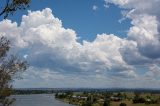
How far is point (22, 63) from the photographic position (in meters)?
26.0

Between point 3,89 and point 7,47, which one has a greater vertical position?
point 7,47

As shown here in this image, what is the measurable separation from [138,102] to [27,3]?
153 m

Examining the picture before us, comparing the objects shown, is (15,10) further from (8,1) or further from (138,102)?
(138,102)

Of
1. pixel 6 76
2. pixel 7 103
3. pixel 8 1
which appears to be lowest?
pixel 7 103

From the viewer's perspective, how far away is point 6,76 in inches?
1001

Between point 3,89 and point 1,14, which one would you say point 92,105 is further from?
point 1,14

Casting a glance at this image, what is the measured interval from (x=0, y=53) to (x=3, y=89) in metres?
3.06

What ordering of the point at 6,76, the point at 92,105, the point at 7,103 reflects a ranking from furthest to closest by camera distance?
the point at 92,105
the point at 7,103
the point at 6,76

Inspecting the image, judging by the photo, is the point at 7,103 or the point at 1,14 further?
the point at 7,103

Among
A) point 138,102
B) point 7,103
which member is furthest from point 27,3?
Answer: point 138,102

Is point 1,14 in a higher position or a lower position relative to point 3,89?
higher

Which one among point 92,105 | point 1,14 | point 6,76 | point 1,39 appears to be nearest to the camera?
point 1,14

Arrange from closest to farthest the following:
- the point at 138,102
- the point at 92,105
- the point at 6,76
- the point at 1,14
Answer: the point at 1,14, the point at 6,76, the point at 92,105, the point at 138,102

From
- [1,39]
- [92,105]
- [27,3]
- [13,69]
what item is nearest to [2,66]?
[13,69]
